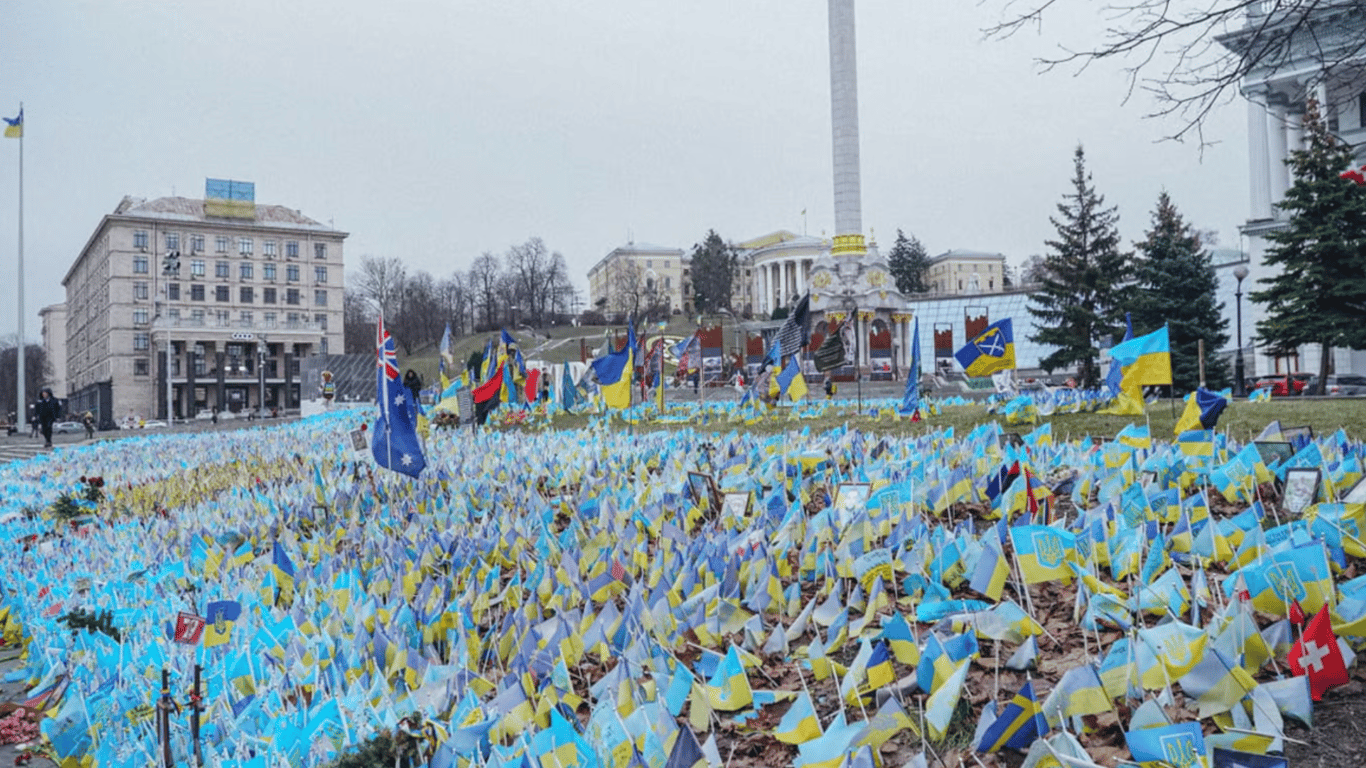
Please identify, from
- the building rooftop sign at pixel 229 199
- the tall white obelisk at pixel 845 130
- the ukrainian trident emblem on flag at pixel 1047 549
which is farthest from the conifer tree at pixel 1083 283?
the building rooftop sign at pixel 229 199

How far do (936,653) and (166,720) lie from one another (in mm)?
3201

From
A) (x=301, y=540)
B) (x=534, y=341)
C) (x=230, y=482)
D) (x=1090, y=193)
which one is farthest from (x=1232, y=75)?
(x=534, y=341)

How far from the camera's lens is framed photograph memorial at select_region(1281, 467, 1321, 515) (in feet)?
20.5

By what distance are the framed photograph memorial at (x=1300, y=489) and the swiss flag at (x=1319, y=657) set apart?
268 cm

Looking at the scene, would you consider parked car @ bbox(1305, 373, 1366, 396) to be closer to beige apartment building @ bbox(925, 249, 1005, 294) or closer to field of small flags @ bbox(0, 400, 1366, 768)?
field of small flags @ bbox(0, 400, 1366, 768)

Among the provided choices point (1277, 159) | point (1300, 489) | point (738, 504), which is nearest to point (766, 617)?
point (738, 504)

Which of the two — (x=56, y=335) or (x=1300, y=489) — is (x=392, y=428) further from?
(x=56, y=335)

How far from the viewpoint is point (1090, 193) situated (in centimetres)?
3766

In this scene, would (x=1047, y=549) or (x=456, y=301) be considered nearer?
(x=1047, y=549)

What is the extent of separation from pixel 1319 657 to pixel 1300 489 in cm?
291

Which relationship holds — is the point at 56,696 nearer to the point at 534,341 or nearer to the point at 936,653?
the point at 936,653

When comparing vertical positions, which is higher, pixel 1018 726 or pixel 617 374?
pixel 617 374

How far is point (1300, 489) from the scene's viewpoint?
6289 millimetres

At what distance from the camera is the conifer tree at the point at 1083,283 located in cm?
3662
